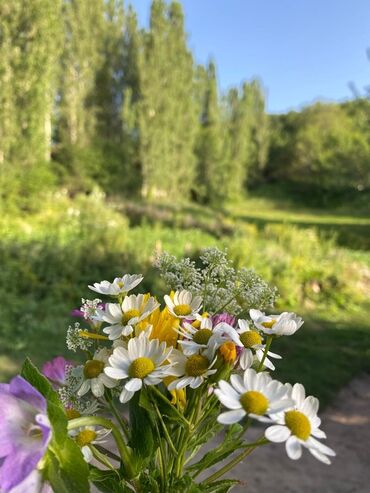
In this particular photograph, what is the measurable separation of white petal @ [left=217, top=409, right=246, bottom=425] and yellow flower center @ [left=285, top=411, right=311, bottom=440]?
7 cm

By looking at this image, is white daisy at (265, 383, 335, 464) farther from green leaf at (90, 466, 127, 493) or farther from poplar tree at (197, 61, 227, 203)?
poplar tree at (197, 61, 227, 203)

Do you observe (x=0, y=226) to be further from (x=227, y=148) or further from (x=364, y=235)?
(x=227, y=148)

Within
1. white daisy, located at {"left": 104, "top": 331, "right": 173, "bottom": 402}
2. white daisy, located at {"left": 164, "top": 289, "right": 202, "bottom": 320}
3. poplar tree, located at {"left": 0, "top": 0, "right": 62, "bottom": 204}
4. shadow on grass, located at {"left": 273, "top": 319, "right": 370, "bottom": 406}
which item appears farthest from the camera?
poplar tree, located at {"left": 0, "top": 0, "right": 62, "bottom": 204}

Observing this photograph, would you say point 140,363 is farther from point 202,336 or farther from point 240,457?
point 240,457

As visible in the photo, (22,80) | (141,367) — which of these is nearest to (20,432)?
(141,367)

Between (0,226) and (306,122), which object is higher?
(306,122)

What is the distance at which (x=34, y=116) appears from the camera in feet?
35.4

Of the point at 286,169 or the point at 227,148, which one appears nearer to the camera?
the point at 227,148

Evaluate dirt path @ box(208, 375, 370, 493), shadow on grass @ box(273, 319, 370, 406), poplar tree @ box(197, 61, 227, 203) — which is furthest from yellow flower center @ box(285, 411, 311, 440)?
poplar tree @ box(197, 61, 227, 203)

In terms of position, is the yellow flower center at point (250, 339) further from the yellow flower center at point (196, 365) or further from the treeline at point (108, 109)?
the treeline at point (108, 109)

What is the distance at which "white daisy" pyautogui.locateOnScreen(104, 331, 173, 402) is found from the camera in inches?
22.5

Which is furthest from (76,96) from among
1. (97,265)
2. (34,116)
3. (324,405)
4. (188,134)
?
(324,405)

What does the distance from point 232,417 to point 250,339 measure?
0.51 ft

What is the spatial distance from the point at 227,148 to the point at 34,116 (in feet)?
46.5
